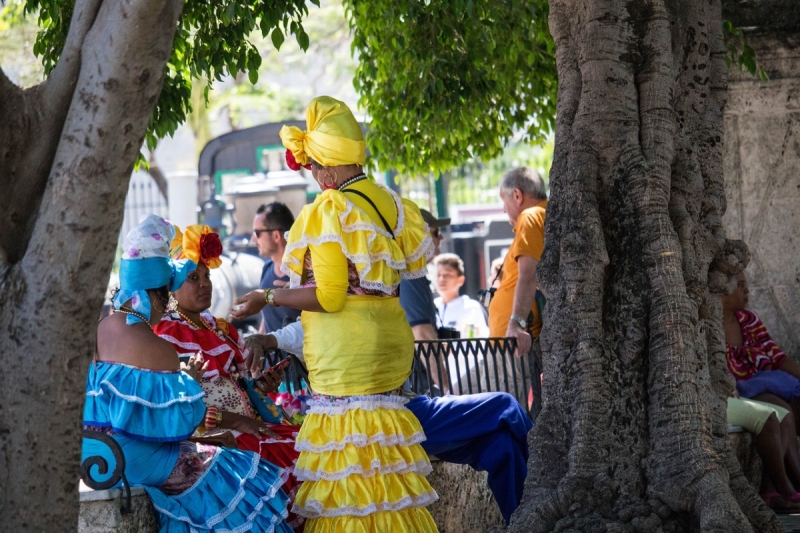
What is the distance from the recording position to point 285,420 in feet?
17.6

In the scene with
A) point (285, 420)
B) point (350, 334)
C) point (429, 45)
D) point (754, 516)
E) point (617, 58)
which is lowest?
point (754, 516)

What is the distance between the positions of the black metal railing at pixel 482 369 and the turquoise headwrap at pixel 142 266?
2.01 metres

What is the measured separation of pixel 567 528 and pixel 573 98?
185 cm

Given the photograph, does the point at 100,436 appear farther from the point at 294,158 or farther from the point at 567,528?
the point at 567,528

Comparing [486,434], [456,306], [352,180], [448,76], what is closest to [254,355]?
[352,180]

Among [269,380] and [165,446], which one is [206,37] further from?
[165,446]

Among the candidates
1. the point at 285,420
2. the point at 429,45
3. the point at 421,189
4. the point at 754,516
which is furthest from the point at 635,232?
the point at 421,189

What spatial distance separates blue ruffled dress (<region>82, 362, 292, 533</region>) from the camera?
167 inches

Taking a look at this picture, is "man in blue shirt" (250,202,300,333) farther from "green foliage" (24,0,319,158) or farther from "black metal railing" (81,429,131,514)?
"black metal railing" (81,429,131,514)

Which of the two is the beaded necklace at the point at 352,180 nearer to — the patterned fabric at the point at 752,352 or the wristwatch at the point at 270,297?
the wristwatch at the point at 270,297

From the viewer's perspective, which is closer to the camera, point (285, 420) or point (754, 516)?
point (754, 516)

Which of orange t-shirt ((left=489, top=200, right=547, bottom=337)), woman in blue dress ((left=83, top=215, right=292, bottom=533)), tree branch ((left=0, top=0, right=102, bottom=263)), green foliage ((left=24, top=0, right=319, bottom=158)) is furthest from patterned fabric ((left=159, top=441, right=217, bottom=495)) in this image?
orange t-shirt ((left=489, top=200, right=547, bottom=337))

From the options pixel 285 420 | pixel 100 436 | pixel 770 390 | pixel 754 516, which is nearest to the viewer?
pixel 100 436

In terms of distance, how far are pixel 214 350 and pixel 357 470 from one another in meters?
1.07
